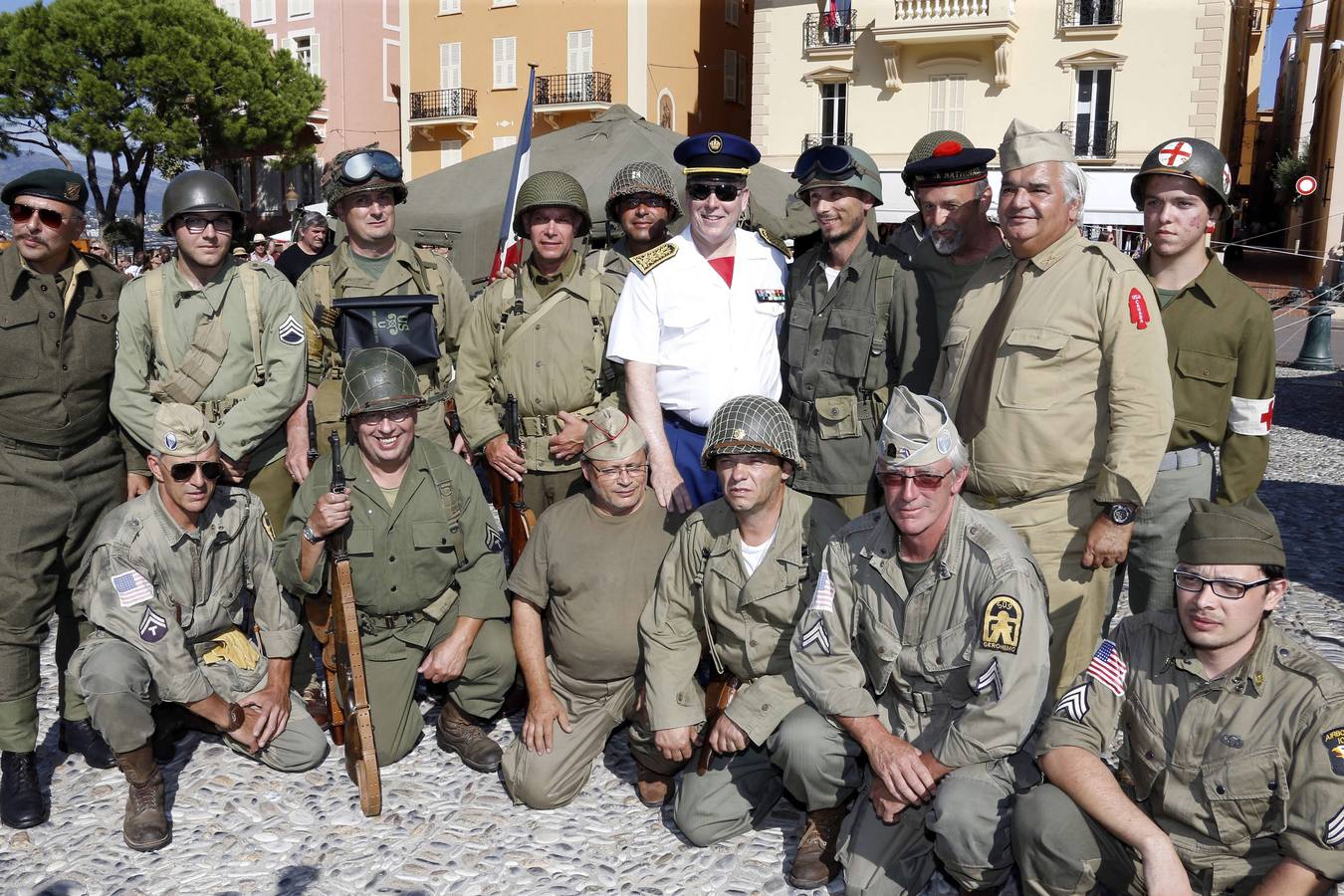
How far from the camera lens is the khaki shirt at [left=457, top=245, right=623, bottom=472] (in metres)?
5.13

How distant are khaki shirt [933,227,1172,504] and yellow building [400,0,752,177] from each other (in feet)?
93.0

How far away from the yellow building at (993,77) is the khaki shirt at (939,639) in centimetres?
2004

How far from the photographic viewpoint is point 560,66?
32.2m

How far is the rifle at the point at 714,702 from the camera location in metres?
4.09

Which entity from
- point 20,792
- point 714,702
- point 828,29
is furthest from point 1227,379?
point 828,29

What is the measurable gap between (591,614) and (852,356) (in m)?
1.51

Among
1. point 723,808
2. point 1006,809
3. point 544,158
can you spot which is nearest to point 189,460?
point 723,808

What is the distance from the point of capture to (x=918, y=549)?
3645mm

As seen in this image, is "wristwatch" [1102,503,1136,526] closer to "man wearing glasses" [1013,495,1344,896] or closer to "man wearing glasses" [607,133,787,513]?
"man wearing glasses" [1013,495,1344,896]

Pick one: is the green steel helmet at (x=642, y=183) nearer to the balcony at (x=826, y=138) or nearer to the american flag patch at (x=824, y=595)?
the american flag patch at (x=824, y=595)

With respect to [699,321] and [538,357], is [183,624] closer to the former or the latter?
[538,357]

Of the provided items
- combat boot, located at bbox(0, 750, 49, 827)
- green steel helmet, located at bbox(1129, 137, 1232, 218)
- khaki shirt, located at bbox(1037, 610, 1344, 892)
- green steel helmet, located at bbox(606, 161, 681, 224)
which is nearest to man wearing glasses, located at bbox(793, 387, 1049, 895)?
khaki shirt, located at bbox(1037, 610, 1344, 892)

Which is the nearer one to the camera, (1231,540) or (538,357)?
(1231,540)

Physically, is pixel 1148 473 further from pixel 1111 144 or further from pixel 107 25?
pixel 107 25
